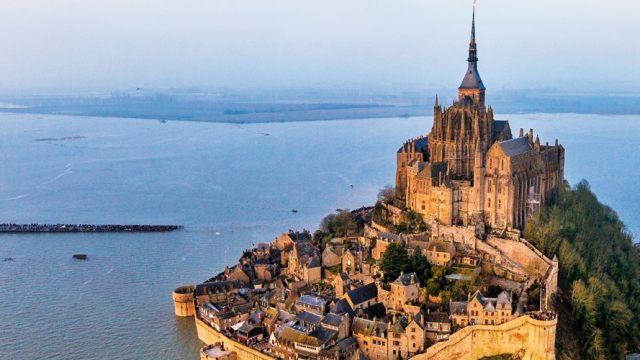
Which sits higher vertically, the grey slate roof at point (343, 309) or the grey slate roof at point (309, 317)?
the grey slate roof at point (343, 309)

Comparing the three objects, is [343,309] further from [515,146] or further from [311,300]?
[515,146]

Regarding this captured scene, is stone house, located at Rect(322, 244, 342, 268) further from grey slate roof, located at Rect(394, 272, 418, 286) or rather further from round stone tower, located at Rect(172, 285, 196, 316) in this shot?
round stone tower, located at Rect(172, 285, 196, 316)

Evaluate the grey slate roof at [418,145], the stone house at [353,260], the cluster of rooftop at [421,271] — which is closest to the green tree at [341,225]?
the cluster of rooftop at [421,271]

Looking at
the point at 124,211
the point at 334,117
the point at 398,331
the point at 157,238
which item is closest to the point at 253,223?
the point at 157,238

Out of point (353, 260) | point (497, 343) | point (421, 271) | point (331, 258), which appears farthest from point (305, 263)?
point (497, 343)

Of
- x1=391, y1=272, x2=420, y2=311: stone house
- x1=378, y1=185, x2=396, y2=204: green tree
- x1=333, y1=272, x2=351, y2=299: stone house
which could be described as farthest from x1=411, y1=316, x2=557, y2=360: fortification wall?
x1=378, y1=185, x2=396, y2=204: green tree

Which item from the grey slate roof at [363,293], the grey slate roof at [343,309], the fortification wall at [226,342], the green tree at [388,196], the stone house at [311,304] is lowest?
the fortification wall at [226,342]

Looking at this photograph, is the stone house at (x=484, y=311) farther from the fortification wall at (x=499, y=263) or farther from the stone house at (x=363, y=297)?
the stone house at (x=363, y=297)
